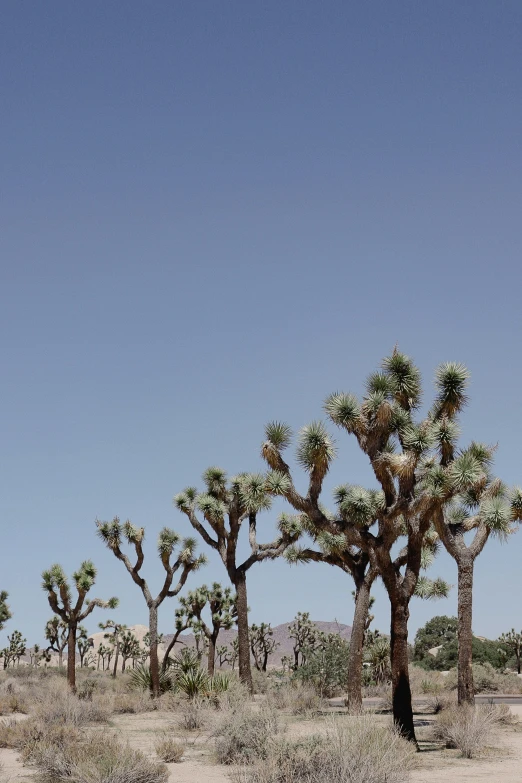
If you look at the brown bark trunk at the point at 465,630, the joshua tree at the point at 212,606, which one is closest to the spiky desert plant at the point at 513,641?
the joshua tree at the point at 212,606

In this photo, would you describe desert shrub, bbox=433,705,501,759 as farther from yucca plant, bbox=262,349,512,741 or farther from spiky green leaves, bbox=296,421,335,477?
spiky green leaves, bbox=296,421,335,477

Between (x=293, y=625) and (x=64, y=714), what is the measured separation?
4140 centimetres

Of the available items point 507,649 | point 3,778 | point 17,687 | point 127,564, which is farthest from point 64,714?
point 507,649

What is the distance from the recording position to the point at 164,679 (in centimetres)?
3070

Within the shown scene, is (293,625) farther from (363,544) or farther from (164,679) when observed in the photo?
(363,544)

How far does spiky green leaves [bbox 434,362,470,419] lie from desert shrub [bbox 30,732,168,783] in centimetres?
996

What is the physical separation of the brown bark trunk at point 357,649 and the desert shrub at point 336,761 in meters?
13.7

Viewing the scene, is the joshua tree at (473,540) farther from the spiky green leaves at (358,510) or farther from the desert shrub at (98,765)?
the desert shrub at (98,765)

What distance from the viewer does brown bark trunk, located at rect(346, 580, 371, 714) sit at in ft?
79.3

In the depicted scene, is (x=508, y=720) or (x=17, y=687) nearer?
(x=508, y=720)

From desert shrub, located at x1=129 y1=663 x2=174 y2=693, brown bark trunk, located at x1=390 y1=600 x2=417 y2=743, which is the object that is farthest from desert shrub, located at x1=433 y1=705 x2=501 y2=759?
desert shrub, located at x1=129 y1=663 x2=174 y2=693

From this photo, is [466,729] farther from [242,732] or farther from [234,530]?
[234,530]

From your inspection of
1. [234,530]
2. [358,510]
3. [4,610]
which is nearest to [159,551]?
[234,530]

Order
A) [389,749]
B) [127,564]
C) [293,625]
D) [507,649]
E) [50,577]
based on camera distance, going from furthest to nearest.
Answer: [507,649] → [293,625] → [50,577] → [127,564] → [389,749]
